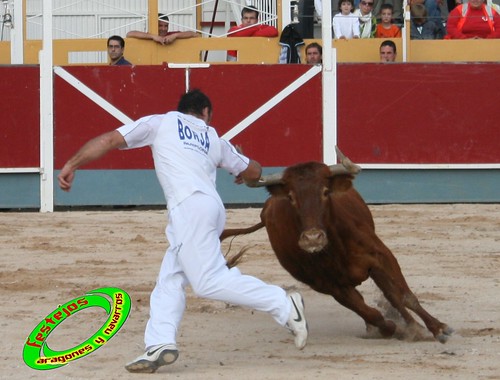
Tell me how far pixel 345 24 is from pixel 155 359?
8.97 m

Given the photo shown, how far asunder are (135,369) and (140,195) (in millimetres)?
7564

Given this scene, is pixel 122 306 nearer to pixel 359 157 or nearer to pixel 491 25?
pixel 359 157

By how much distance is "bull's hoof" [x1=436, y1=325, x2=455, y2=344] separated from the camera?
6.71m

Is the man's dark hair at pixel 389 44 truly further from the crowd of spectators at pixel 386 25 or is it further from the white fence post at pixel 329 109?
the white fence post at pixel 329 109

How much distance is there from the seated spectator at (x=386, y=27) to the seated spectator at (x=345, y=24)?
0.25 m

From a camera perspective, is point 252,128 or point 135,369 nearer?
point 135,369

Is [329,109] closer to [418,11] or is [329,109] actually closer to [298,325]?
[418,11]

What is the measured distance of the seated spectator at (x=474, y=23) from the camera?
563 inches

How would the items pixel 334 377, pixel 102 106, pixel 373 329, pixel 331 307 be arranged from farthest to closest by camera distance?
1. pixel 102 106
2. pixel 331 307
3. pixel 373 329
4. pixel 334 377

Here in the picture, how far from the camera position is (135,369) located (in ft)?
19.6

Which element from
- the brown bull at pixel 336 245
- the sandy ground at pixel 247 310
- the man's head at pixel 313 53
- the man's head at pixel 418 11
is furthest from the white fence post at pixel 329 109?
the brown bull at pixel 336 245

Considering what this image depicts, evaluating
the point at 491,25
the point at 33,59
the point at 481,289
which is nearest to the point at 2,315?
the point at 481,289

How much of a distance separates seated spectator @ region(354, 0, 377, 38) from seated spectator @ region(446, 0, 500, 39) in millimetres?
838

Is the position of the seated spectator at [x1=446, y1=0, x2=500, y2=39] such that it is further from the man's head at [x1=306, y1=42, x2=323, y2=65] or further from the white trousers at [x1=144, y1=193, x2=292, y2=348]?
the white trousers at [x1=144, y1=193, x2=292, y2=348]
